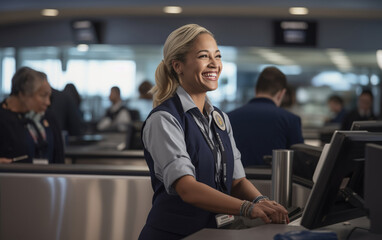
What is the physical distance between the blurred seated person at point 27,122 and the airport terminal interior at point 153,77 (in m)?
0.38

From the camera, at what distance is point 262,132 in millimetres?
3707

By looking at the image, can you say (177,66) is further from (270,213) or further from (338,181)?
(338,181)

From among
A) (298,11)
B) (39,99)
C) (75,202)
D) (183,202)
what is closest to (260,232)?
(183,202)

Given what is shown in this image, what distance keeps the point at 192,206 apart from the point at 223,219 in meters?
0.13

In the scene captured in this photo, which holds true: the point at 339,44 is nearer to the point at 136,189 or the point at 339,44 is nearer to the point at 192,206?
the point at 136,189

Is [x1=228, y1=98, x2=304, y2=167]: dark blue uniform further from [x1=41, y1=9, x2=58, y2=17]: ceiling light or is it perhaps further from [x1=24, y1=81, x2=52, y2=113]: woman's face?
[x1=41, y1=9, x2=58, y2=17]: ceiling light

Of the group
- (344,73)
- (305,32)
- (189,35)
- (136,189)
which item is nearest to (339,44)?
(305,32)

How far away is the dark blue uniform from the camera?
368 cm

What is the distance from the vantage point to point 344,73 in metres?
13.1

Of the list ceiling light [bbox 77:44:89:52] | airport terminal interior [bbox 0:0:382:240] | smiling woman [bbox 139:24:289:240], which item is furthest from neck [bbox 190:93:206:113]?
ceiling light [bbox 77:44:89:52]

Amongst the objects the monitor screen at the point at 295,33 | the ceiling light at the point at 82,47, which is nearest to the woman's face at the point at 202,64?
the monitor screen at the point at 295,33

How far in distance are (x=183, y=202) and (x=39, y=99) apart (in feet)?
7.22

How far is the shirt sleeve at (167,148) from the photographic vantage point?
1.82m

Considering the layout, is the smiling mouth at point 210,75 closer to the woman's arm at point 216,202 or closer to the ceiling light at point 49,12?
the woman's arm at point 216,202
